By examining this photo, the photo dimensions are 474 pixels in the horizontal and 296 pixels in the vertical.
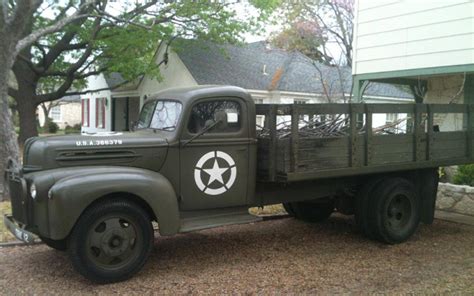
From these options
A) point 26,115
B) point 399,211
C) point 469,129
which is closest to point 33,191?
point 399,211

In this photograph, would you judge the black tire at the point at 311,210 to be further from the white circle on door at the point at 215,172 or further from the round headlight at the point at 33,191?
the round headlight at the point at 33,191

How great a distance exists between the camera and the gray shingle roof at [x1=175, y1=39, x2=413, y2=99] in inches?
779

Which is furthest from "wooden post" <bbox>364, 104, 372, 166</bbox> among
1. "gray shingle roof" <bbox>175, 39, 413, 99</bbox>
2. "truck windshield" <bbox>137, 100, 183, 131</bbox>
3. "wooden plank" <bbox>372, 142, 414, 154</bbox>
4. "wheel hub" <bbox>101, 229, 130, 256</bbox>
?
"gray shingle roof" <bbox>175, 39, 413, 99</bbox>

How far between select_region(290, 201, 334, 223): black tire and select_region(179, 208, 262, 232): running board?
194cm

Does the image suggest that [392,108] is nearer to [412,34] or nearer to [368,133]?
[368,133]

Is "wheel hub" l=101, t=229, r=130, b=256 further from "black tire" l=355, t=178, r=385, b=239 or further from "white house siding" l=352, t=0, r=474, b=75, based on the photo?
"white house siding" l=352, t=0, r=474, b=75

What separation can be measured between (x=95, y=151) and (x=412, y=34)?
6.80 m

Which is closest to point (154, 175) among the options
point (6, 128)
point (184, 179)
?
point (184, 179)

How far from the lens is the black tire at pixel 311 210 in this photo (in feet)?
25.2

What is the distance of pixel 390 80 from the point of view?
10.6m

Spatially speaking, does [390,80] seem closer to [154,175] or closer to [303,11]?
[154,175]

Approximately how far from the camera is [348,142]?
6.11 m

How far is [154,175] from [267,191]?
1.58 m

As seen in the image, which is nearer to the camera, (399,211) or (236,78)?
(399,211)
